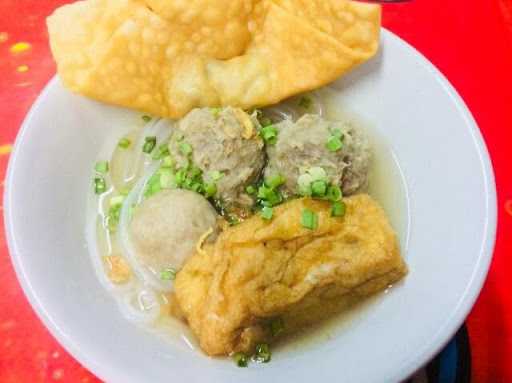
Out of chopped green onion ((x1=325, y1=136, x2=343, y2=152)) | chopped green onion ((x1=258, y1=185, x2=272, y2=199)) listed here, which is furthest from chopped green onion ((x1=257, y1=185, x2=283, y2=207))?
chopped green onion ((x1=325, y1=136, x2=343, y2=152))

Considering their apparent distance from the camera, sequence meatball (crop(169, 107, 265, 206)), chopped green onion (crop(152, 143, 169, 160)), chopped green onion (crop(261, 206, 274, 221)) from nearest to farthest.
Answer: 1. chopped green onion (crop(261, 206, 274, 221))
2. meatball (crop(169, 107, 265, 206))
3. chopped green onion (crop(152, 143, 169, 160))

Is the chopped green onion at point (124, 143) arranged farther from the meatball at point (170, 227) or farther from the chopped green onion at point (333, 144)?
the chopped green onion at point (333, 144)

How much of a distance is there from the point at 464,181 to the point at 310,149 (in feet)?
1.64

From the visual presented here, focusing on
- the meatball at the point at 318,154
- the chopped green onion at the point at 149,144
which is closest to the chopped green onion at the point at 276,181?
the meatball at the point at 318,154

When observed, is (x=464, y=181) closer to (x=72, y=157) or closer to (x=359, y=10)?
(x=359, y=10)

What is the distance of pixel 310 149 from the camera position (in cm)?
170

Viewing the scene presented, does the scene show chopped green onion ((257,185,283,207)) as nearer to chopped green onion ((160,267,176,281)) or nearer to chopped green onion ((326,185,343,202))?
chopped green onion ((326,185,343,202))

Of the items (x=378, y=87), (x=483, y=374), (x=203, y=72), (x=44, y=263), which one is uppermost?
(x=203, y=72)

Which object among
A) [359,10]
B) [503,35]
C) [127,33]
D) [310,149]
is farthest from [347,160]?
[503,35]

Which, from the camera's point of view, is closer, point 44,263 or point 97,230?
point 44,263

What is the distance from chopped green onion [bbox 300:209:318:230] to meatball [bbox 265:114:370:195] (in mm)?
151

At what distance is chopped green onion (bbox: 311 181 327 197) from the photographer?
5.35 feet

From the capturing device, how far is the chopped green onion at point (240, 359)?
1509mm

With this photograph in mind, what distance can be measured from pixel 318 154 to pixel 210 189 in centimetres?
39
